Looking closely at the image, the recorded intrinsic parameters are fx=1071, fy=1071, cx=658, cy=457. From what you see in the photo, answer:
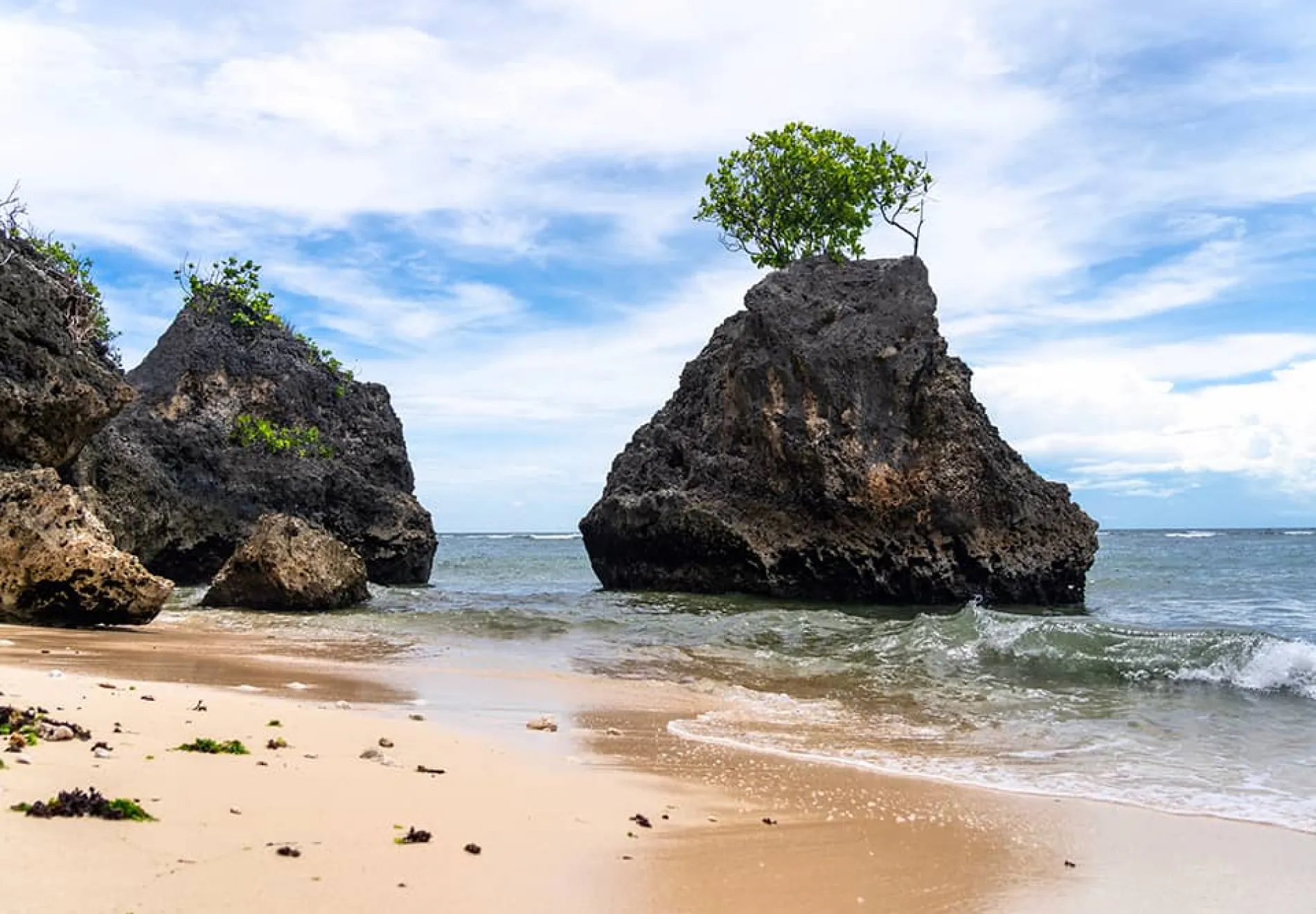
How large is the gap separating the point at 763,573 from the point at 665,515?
8.62 feet

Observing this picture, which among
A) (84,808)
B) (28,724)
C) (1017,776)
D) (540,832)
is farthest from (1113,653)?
(84,808)

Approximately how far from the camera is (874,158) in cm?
2806

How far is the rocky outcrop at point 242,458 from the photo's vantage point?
21.6 meters

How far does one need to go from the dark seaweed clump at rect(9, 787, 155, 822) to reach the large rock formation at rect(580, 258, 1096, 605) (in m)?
19.6

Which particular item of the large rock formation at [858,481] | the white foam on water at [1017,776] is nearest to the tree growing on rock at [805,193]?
the large rock formation at [858,481]

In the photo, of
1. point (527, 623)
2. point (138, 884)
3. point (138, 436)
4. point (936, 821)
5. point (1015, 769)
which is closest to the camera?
point (138, 884)

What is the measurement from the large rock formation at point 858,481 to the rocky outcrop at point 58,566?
1314 cm

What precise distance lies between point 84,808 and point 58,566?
9.51m

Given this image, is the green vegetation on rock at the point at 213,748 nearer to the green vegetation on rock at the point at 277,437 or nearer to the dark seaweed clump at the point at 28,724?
the dark seaweed clump at the point at 28,724

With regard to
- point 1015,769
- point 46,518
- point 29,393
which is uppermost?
point 29,393

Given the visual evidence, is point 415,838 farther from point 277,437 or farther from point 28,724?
point 277,437

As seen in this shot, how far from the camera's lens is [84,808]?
12.9 feet

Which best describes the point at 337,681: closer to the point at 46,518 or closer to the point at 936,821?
the point at 46,518

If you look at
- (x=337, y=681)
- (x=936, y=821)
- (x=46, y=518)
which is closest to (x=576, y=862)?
(x=936, y=821)
